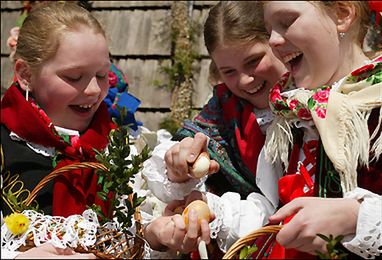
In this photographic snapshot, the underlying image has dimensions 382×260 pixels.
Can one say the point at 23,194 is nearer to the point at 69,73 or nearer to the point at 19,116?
the point at 19,116

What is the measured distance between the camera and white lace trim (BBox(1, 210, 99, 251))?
128 centimetres

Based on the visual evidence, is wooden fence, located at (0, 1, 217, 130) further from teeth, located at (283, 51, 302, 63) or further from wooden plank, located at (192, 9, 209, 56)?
teeth, located at (283, 51, 302, 63)

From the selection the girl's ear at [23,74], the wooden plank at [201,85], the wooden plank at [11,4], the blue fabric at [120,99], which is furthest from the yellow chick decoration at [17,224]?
the wooden plank at [11,4]

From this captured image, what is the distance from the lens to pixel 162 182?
1.58m

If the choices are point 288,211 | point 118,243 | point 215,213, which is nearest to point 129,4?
point 215,213

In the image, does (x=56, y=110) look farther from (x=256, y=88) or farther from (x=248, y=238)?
(x=248, y=238)

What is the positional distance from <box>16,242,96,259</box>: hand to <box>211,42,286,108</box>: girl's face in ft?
2.43

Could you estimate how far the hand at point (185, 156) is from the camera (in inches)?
56.9

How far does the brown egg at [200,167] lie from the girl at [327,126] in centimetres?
20

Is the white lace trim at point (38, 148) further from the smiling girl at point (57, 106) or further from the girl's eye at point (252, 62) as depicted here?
the girl's eye at point (252, 62)

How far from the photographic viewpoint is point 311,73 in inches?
59.5

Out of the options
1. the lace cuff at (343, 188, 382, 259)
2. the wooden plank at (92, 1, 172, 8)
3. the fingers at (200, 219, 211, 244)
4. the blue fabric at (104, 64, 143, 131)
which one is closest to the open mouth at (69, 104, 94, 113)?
the blue fabric at (104, 64, 143, 131)

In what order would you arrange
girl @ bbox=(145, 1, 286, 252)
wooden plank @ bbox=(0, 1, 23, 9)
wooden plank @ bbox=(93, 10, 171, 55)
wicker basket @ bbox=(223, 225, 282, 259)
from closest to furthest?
wicker basket @ bbox=(223, 225, 282, 259) < girl @ bbox=(145, 1, 286, 252) < wooden plank @ bbox=(93, 10, 171, 55) < wooden plank @ bbox=(0, 1, 23, 9)

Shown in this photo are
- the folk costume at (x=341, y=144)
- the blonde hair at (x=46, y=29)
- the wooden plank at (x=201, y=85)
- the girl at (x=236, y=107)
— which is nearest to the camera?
the folk costume at (x=341, y=144)
